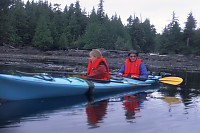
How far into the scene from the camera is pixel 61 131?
3.99m

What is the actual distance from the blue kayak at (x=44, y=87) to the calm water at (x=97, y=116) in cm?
19

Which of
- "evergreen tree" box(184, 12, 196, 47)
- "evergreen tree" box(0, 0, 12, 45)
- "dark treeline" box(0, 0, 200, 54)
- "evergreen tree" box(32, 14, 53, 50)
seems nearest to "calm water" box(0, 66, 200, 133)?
"evergreen tree" box(0, 0, 12, 45)

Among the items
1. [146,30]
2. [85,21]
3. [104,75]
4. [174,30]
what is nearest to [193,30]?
[174,30]

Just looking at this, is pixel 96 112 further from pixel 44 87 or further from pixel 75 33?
pixel 75 33

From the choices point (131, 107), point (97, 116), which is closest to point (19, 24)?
point (131, 107)

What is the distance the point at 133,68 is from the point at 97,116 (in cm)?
512

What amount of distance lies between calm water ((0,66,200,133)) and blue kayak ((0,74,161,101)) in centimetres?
19

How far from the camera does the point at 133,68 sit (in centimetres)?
982

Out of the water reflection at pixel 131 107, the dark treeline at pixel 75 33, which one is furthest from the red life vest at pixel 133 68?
the dark treeline at pixel 75 33

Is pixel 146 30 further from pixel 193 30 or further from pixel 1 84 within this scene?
pixel 1 84

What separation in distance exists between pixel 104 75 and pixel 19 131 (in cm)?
436

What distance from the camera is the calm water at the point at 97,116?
4234mm

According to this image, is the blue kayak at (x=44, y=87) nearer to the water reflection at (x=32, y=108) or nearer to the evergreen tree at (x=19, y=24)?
the water reflection at (x=32, y=108)

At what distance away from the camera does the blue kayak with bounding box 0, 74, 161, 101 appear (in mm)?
5785
